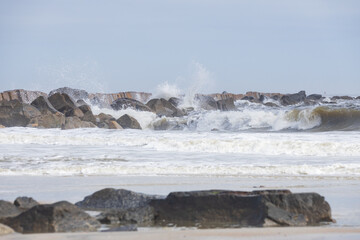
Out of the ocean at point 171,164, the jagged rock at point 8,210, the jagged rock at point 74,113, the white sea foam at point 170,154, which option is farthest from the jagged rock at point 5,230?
the jagged rock at point 74,113

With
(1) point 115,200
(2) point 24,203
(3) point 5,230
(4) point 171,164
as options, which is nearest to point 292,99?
(4) point 171,164

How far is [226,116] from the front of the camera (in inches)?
974

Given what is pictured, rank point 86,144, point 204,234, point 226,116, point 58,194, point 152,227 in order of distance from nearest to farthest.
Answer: point 204,234, point 152,227, point 58,194, point 86,144, point 226,116

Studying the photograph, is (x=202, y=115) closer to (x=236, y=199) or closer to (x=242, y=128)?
(x=242, y=128)

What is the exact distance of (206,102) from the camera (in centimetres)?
3428

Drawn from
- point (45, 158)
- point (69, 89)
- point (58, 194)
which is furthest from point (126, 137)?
point (69, 89)

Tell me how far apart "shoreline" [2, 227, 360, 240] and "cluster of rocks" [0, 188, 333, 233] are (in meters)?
0.19

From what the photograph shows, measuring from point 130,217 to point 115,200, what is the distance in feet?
2.24

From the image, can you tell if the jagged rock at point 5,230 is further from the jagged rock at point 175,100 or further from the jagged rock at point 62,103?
the jagged rock at point 175,100

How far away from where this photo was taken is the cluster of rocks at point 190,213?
4.53 metres

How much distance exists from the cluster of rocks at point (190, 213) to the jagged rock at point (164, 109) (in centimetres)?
2186

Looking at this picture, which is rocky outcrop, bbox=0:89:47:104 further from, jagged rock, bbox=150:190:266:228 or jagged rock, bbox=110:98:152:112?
jagged rock, bbox=150:190:266:228

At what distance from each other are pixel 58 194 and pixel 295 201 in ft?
9.28

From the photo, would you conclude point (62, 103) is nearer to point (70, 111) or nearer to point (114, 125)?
point (70, 111)
